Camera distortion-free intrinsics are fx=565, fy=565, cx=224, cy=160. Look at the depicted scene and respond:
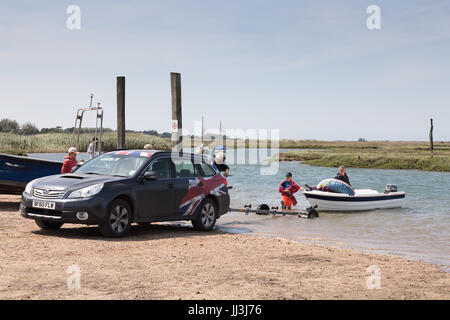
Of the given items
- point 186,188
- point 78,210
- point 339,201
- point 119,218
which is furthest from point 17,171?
point 339,201

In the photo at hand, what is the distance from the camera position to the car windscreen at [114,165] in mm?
12188

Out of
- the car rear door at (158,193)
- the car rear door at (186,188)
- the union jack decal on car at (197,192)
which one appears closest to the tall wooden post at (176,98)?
the union jack decal on car at (197,192)

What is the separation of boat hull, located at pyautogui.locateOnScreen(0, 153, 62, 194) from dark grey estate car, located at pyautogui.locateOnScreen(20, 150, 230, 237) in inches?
197

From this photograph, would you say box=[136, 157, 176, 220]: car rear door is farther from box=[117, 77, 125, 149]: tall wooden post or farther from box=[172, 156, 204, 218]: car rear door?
box=[117, 77, 125, 149]: tall wooden post

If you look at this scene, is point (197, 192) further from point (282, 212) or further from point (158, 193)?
point (282, 212)

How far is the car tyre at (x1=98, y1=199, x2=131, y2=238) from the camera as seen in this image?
37.1 ft

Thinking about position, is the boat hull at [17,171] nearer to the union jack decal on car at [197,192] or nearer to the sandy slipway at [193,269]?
the sandy slipway at [193,269]

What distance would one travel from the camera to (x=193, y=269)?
8.59 meters

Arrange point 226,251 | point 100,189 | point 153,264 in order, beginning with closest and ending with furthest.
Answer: point 153,264 → point 226,251 → point 100,189

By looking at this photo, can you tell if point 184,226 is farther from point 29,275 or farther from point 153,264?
point 29,275

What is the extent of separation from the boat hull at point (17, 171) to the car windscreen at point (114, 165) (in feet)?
16.5
